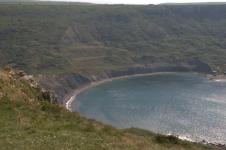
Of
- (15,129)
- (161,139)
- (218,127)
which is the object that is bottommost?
(218,127)

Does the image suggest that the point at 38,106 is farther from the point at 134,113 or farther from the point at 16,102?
the point at 134,113

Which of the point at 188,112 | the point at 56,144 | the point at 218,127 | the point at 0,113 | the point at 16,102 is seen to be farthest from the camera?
the point at 188,112

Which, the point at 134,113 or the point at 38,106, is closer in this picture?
the point at 38,106

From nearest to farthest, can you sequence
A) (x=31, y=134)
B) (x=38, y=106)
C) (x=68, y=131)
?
(x=31, y=134) < (x=68, y=131) < (x=38, y=106)

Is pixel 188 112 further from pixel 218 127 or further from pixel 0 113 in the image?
pixel 0 113

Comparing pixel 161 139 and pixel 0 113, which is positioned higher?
pixel 0 113

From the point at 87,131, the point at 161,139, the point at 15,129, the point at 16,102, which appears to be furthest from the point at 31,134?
the point at 161,139
